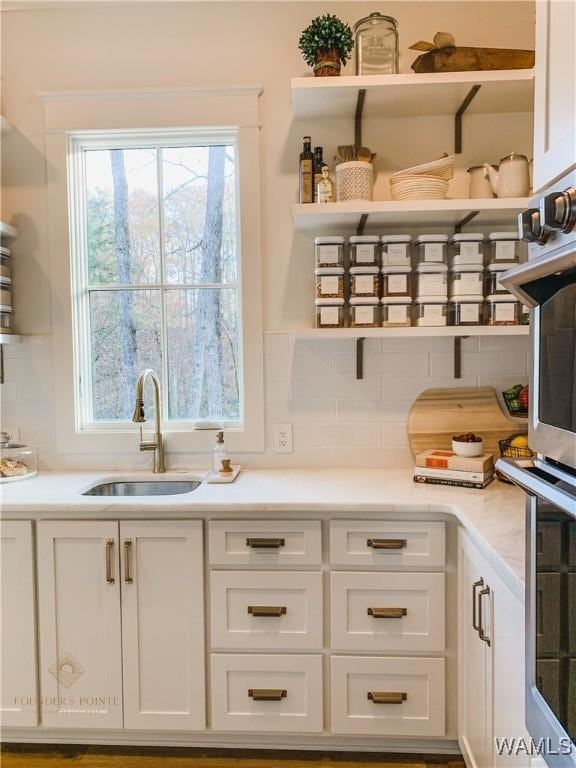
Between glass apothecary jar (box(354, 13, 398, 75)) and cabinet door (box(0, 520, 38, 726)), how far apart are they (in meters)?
2.03

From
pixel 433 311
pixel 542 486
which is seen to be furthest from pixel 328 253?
pixel 542 486

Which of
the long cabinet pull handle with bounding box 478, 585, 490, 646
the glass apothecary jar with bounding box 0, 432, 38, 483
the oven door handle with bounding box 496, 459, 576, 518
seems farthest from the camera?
the glass apothecary jar with bounding box 0, 432, 38, 483

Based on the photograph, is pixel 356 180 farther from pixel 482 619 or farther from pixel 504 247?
pixel 482 619

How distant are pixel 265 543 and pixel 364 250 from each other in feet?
3.75

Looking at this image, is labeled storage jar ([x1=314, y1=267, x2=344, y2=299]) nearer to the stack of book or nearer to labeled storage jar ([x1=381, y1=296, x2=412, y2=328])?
labeled storage jar ([x1=381, y1=296, x2=412, y2=328])

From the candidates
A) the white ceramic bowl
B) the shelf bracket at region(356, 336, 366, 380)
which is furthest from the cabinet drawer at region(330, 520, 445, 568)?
the shelf bracket at region(356, 336, 366, 380)

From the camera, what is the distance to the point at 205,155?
237 cm

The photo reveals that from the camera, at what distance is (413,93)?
2000mm

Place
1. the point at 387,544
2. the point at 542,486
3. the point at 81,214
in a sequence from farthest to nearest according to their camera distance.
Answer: the point at 81,214, the point at 387,544, the point at 542,486

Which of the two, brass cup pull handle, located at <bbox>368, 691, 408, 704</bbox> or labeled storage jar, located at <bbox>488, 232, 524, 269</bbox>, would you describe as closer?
brass cup pull handle, located at <bbox>368, 691, 408, 704</bbox>

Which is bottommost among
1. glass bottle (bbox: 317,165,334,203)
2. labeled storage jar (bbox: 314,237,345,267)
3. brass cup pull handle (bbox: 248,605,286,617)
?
brass cup pull handle (bbox: 248,605,286,617)

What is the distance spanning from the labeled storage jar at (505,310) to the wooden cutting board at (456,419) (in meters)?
0.36

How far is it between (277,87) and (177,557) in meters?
1.90

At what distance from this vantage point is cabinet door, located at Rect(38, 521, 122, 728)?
1.84 metres
